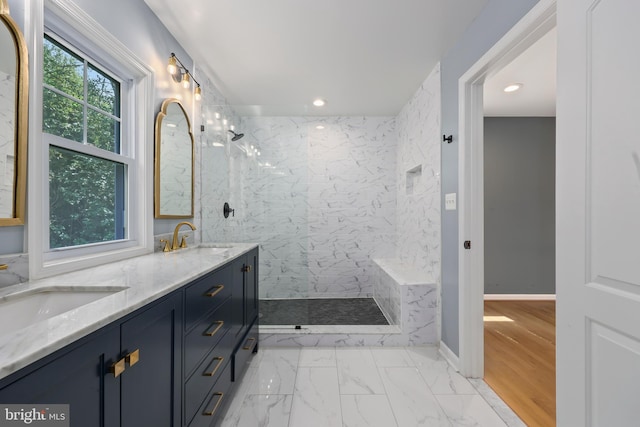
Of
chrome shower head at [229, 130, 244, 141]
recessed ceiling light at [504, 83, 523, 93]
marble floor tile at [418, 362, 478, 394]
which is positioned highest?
recessed ceiling light at [504, 83, 523, 93]

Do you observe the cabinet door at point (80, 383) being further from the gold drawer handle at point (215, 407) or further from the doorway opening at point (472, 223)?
the doorway opening at point (472, 223)

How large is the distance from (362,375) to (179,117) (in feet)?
7.99

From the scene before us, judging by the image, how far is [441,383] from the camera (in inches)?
77.2

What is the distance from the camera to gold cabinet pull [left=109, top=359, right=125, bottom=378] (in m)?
0.74

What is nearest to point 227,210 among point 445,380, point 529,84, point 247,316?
point 247,316

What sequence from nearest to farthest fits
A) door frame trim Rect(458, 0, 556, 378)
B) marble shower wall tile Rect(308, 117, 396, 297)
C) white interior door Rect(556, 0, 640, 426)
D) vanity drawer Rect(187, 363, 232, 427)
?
white interior door Rect(556, 0, 640, 426)
vanity drawer Rect(187, 363, 232, 427)
door frame trim Rect(458, 0, 556, 378)
marble shower wall tile Rect(308, 117, 396, 297)

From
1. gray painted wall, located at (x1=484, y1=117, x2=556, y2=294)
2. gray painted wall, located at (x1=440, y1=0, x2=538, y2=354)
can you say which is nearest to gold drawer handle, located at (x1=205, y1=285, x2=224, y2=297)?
gray painted wall, located at (x1=440, y1=0, x2=538, y2=354)

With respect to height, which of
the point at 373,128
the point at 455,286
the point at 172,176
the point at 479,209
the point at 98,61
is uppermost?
the point at 373,128

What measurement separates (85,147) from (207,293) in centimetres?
98

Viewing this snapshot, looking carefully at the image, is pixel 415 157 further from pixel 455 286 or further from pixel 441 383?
pixel 441 383

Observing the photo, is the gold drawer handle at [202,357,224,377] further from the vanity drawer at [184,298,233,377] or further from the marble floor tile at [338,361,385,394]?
→ the marble floor tile at [338,361,385,394]

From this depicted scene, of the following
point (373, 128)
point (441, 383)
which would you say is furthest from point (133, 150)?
point (373, 128)

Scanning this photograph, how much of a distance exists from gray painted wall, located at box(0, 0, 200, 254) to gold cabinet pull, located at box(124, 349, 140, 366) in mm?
685

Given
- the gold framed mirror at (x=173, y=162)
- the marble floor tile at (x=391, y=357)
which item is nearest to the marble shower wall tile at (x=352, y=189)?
the marble floor tile at (x=391, y=357)
